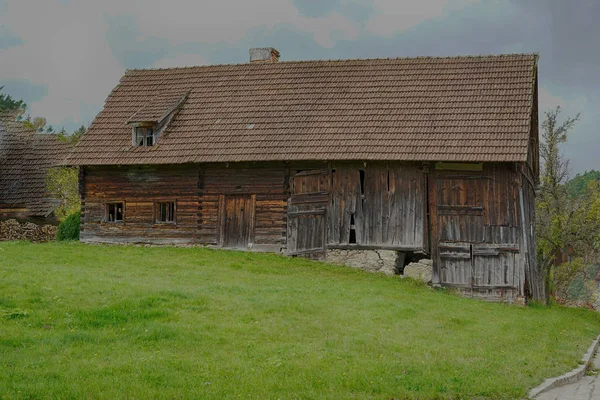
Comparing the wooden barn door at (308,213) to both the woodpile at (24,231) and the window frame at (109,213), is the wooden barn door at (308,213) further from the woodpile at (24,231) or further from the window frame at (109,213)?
the woodpile at (24,231)

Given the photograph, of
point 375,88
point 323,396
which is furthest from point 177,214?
point 323,396

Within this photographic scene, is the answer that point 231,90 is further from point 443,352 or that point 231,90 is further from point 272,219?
point 443,352

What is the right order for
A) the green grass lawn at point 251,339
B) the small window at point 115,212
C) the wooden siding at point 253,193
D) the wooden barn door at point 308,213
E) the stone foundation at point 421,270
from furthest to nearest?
the small window at point 115,212 < the wooden siding at point 253,193 < the wooden barn door at point 308,213 < the stone foundation at point 421,270 < the green grass lawn at point 251,339

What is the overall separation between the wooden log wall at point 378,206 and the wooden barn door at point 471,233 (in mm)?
564

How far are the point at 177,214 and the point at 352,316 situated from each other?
1526 cm

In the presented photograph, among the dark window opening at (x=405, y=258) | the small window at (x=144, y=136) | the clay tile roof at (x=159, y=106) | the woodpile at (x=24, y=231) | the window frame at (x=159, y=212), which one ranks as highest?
the clay tile roof at (x=159, y=106)

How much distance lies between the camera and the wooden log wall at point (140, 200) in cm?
3084

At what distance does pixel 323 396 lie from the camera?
35.7ft

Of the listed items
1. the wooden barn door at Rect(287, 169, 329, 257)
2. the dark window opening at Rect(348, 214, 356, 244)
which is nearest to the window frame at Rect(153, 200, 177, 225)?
the wooden barn door at Rect(287, 169, 329, 257)

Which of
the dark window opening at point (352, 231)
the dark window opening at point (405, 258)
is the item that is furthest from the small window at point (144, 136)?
the dark window opening at point (405, 258)

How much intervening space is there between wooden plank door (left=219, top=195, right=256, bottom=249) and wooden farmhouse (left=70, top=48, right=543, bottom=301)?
5 cm

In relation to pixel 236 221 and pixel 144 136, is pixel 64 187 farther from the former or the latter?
pixel 236 221

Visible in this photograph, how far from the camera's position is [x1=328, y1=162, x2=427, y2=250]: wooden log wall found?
90.8 feet

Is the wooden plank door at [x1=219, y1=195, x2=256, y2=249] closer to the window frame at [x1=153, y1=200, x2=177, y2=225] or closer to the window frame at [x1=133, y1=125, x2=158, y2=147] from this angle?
the window frame at [x1=153, y1=200, x2=177, y2=225]
